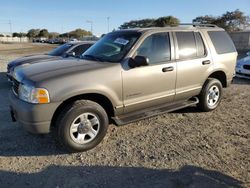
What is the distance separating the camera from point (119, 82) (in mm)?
4215

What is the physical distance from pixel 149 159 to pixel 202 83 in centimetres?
251

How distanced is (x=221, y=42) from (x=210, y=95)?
124cm

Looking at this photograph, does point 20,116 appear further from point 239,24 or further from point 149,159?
point 239,24

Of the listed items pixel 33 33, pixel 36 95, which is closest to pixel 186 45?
pixel 36 95

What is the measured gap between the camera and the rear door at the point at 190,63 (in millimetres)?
5052

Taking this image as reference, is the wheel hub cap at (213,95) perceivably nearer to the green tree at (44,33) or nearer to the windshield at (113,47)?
the windshield at (113,47)

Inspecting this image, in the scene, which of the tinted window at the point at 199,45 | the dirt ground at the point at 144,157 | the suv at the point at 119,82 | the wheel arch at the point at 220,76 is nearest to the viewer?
the dirt ground at the point at 144,157

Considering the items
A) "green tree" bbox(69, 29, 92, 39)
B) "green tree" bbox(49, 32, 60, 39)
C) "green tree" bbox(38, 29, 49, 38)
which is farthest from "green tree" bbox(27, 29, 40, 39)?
"green tree" bbox(69, 29, 92, 39)

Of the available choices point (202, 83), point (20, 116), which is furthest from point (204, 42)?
point (20, 116)

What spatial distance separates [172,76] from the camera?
4.91 m

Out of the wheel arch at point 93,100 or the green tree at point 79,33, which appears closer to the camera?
the wheel arch at point 93,100

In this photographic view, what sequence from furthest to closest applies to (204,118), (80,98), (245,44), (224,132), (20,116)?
1. (245,44)
2. (204,118)
3. (224,132)
4. (80,98)
5. (20,116)

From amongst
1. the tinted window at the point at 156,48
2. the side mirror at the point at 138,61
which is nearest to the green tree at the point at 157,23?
the tinted window at the point at 156,48

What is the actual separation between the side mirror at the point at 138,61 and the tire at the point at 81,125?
2.89ft
